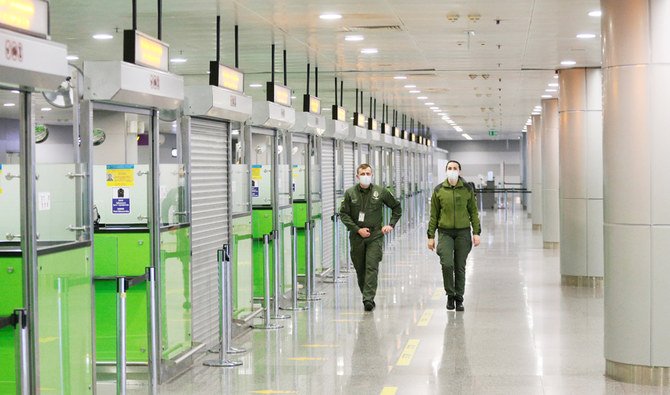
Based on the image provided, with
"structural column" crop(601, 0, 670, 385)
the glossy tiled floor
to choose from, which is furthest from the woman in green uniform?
"structural column" crop(601, 0, 670, 385)

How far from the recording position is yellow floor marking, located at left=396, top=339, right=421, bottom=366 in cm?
894

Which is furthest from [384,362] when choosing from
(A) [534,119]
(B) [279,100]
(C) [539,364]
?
(A) [534,119]

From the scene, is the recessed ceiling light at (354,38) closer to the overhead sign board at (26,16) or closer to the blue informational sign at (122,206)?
the blue informational sign at (122,206)

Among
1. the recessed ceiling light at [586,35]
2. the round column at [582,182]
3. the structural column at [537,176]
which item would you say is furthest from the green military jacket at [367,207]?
the structural column at [537,176]

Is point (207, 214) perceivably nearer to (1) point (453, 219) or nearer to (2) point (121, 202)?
(2) point (121, 202)

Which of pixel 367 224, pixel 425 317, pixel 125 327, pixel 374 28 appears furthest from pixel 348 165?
pixel 125 327

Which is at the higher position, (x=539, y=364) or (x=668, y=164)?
(x=668, y=164)

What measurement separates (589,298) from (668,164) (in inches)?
232

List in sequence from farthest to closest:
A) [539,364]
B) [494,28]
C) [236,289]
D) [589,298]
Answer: [589,298]
[494,28]
[236,289]
[539,364]

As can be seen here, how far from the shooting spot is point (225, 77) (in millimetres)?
9961

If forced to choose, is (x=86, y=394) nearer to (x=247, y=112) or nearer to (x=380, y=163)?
(x=247, y=112)

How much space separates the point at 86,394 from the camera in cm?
678

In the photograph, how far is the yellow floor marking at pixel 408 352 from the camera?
894cm

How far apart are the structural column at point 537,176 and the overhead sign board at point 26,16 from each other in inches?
962
